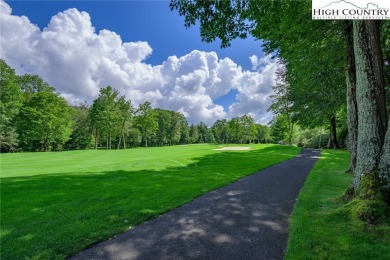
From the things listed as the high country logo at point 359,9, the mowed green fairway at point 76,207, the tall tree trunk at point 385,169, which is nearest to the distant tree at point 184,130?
the mowed green fairway at point 76,207

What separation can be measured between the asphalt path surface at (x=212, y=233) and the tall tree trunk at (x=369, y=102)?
7.18ft

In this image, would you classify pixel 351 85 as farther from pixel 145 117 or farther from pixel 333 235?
pixel 145 117

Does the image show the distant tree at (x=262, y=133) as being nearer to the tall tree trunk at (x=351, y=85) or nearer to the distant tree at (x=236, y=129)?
the distant tree at (x=236, y=129)

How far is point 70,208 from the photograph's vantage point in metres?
6.65

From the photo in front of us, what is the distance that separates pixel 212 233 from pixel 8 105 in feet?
164

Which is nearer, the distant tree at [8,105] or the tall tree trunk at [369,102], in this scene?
the tall tree trunk at [369,102]

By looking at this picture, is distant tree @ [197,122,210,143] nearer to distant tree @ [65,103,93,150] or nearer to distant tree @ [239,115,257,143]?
distant tree @ [239,115,257,143]

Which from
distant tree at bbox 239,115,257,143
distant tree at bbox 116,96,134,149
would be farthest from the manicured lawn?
distant tree at bbox 239,115,257,143

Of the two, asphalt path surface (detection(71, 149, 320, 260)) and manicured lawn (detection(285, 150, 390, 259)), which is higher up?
manicured lawn (detection(285, 150, 390, 259))

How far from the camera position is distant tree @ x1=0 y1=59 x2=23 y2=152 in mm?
41344

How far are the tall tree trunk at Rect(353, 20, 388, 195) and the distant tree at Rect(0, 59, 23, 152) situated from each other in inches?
1984

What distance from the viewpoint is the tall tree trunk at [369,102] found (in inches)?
227

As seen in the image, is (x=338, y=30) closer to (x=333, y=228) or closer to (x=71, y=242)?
(x=333, y=228)

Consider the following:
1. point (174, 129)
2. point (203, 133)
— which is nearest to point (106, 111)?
point (174, 129)
